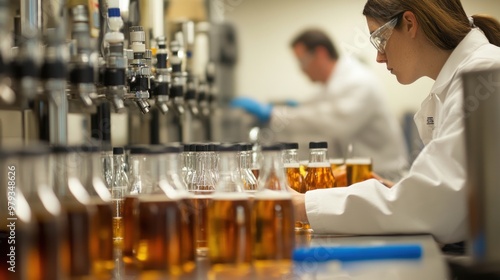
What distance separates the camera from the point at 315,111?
551 centimetres

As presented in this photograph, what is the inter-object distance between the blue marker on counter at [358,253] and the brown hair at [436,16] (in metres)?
0.86

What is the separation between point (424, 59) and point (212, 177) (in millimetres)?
921

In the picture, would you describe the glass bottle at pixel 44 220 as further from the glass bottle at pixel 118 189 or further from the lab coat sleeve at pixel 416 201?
the lab coat sleeve at pixel 416 201

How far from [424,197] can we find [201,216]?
2.10ft

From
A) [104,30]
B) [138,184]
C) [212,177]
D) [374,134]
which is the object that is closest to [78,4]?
[104,30]

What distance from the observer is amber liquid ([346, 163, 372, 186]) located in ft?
9.74

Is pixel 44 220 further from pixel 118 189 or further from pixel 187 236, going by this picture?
pixel 118 189

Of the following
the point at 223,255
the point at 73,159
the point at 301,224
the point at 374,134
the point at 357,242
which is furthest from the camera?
the point at 374,134

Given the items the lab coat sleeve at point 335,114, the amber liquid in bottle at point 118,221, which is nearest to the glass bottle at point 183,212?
the amber liquid in bottle at point 118,221

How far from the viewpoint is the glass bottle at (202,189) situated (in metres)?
1.92

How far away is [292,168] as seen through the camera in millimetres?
2561

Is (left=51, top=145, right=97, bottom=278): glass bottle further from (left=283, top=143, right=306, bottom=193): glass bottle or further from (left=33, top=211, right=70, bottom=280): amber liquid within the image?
(left=283, top=143, right=306, bottom=193): glass bottle

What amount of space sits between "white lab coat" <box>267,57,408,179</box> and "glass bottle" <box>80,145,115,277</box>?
134 inches

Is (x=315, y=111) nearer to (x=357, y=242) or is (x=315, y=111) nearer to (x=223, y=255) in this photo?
(x=357, y=242)
